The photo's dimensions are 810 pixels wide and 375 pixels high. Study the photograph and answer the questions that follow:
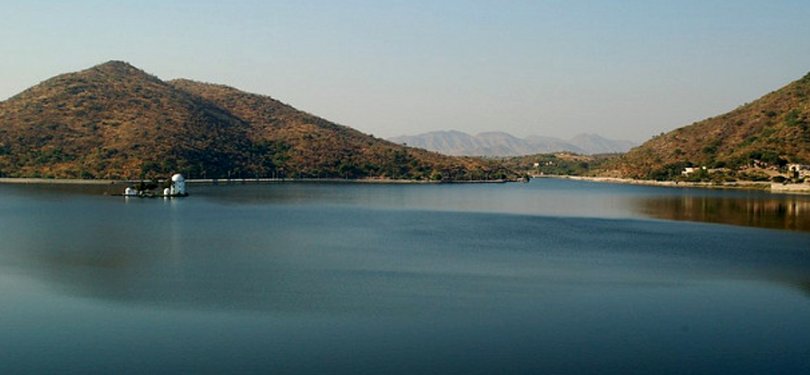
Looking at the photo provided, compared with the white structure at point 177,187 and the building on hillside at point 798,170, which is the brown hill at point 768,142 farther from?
the white structure at point 177,187

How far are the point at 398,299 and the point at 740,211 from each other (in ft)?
230

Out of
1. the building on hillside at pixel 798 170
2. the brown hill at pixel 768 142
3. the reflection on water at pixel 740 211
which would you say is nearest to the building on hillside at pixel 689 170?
the brown hill at pixel 768 142

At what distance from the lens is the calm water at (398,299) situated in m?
24.7

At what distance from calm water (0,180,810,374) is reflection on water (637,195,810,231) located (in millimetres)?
7388

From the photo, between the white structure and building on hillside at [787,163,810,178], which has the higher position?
building on hillside at [787,163,810,178]

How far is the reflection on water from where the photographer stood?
75750mm

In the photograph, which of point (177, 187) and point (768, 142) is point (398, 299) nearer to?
point (177, 187)

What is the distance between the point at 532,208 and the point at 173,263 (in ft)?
214

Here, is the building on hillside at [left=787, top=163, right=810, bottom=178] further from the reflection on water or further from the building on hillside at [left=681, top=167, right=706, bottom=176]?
the building on hillside at [left=681, top=167, right=706, bottom=176]

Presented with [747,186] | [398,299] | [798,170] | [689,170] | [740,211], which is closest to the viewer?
[398,299]

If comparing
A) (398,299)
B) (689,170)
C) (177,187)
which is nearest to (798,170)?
(689,170)

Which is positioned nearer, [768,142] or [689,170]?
[768,142]

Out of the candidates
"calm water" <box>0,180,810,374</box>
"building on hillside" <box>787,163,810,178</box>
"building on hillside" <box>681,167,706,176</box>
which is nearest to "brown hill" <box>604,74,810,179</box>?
"building on hillside" <box>681,167,706,176</box>

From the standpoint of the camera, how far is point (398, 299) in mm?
33594
